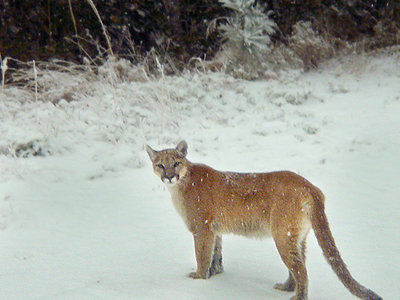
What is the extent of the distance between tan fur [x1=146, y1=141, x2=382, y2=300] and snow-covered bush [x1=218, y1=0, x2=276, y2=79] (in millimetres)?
5370

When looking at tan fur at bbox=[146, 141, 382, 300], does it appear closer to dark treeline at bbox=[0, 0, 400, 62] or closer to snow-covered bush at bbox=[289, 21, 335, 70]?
dark treeline at bbox=[0, 0, 400, 62]

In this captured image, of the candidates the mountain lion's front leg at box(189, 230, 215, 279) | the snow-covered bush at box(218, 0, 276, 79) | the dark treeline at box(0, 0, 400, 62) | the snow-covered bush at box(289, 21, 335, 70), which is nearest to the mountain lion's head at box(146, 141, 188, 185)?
the mountain lion's front leg at box(189, 230, 215, 279)

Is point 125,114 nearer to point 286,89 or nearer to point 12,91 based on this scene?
point 12,91

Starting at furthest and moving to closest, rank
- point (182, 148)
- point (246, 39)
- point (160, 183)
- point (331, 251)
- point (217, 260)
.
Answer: point (246, 39) < point (160, 183) < point (182, 148) < point (217, 260) < point (331, 251)

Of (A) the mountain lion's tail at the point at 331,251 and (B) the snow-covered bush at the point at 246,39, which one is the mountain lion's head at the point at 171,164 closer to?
(A) the mountain lion's tail at the point at 331,251

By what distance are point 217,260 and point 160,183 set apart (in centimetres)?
234

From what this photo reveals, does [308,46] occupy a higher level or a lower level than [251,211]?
higher

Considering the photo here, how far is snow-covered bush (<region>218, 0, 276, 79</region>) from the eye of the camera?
392 inches

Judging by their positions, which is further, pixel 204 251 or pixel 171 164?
pixel 171 164

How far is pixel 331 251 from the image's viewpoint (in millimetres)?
3943

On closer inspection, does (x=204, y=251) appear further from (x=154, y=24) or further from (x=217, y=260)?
(x=154, y=24)

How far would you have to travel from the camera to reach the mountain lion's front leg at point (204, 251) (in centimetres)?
467

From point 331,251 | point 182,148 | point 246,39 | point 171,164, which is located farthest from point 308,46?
point 331,251

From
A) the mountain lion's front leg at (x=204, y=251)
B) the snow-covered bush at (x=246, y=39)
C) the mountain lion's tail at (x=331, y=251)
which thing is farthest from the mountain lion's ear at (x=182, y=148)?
the snow-covered bush at (x=246, y=39)
